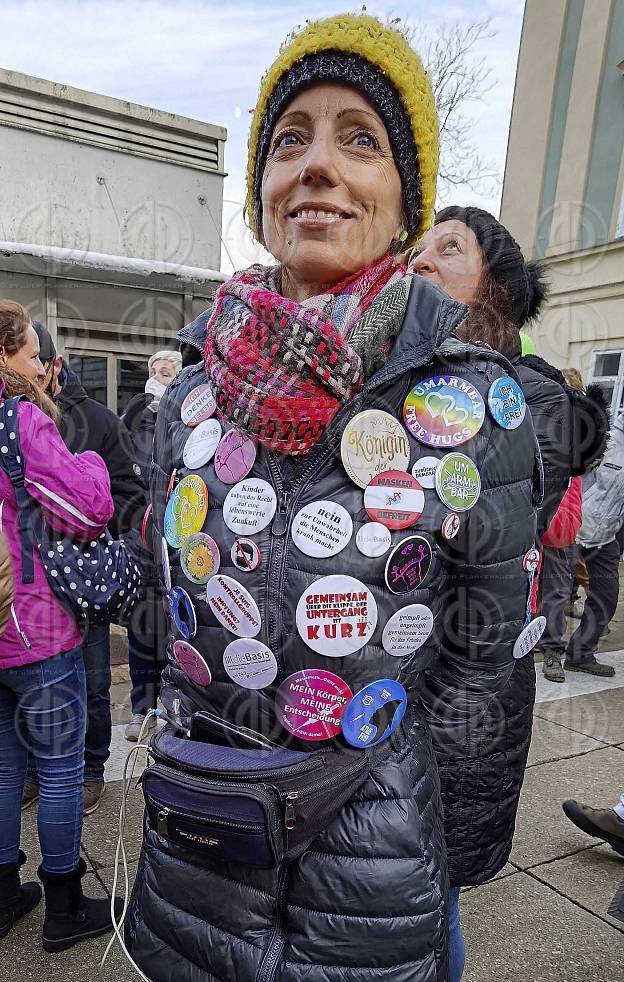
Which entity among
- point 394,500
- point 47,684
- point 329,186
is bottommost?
point 47,684

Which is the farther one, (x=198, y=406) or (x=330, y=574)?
(x=198, y=406)

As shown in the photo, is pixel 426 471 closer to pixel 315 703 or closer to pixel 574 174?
pixel 315 703

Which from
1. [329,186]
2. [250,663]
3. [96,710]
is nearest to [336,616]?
[250,663]

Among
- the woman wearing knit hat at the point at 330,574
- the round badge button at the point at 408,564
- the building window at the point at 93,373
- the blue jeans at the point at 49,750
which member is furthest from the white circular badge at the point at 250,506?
the building window at the point at 93,373

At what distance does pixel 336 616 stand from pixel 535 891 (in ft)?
6.72

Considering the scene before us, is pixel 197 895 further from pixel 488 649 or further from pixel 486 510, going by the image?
pixel 486 510

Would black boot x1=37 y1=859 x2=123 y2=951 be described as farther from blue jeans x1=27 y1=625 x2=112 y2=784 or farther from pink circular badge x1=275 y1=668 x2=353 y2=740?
pink circular badge x1=275 y1=668 x2=353 y2=740

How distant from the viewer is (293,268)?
4.25 feet

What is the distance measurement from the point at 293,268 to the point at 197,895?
1.09 meters

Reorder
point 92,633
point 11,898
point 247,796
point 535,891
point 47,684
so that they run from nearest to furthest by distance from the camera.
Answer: point 247,796 < point 47,684 < point 11,898 < point 535,891 < point 92,633

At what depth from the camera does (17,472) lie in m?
1.94

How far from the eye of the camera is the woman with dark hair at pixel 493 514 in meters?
1.33

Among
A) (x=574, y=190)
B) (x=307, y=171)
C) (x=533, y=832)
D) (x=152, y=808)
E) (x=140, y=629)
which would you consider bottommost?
(x=533, y=832)

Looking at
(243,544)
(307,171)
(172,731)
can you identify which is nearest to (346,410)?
(243,544)
